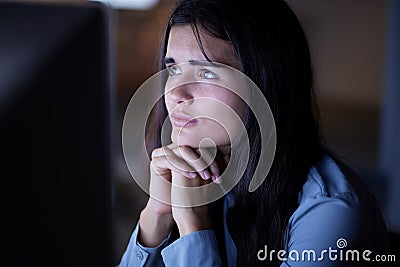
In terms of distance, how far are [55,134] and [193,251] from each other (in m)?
0.30

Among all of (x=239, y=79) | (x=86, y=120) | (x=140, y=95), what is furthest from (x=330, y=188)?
(x=86, y=120)

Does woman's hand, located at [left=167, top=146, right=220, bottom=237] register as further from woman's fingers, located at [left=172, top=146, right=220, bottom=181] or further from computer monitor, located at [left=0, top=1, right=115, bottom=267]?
computer monitor, located at [left=0, top=1, right=115, bottom=267]

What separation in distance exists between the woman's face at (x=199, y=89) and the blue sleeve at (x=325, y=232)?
139 mm

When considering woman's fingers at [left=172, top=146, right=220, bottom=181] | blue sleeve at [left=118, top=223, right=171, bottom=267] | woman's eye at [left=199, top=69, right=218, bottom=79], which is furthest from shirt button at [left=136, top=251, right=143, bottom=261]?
woman's eye at [left=199, top=69, right=218, bottom=79]

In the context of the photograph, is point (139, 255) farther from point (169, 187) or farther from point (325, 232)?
point (325, 232)

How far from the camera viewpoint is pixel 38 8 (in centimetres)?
41

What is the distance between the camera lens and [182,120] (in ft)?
2.15

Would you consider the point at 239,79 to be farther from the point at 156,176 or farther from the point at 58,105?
the point at 58,105

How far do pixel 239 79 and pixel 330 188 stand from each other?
18cm

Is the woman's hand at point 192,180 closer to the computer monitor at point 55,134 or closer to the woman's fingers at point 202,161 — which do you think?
the woman's fingers at point 202,161

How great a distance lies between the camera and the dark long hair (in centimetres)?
65

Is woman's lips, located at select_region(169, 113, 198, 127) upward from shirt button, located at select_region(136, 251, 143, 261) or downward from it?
upward

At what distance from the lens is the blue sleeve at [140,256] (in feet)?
2.26

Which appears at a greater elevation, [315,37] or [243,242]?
[243,242]
